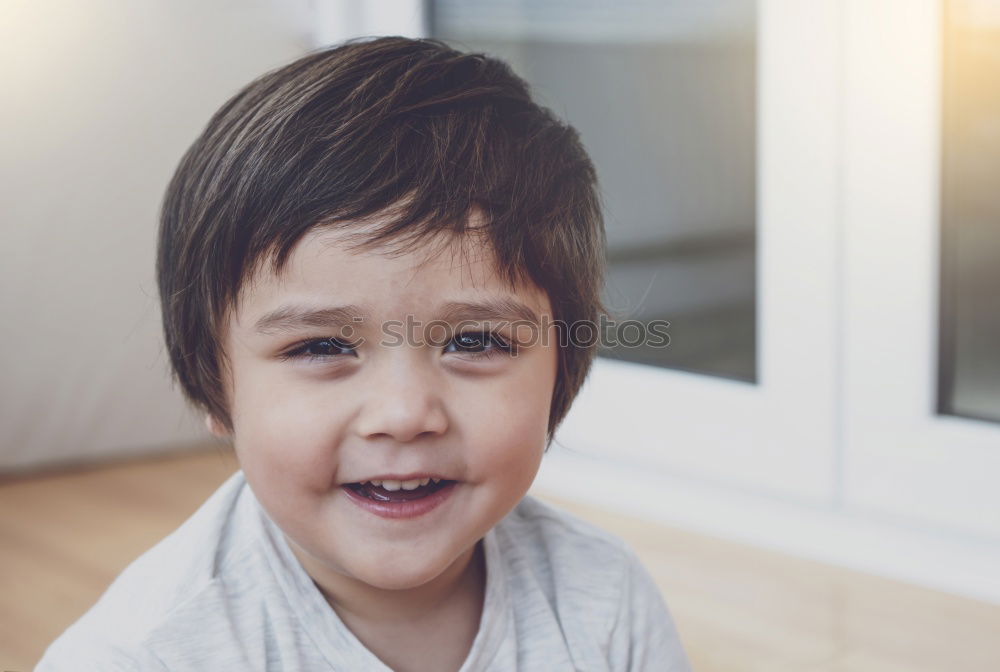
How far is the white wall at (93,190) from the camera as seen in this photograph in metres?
1.44

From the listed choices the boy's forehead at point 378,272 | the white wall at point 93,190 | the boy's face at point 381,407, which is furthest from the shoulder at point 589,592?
the white wall at point 93,190

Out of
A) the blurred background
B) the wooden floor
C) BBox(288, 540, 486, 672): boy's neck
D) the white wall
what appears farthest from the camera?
the white wall

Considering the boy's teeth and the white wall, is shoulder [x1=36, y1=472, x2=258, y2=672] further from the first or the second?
the white wall

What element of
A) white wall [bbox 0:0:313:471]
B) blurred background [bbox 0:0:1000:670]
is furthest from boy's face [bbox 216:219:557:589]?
white wall [bbox 0:0:313:471]

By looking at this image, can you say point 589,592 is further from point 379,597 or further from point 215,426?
point 215,426

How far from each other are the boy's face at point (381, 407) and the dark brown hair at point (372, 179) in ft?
0.06

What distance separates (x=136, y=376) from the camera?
1.55 metres

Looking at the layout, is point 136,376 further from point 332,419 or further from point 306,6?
point 332,419

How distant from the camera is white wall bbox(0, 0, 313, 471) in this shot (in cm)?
144

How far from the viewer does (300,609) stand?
70cm

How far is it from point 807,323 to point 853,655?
36cm

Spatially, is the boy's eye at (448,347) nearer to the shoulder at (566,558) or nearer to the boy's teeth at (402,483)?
the boy's teeth at (402,483)

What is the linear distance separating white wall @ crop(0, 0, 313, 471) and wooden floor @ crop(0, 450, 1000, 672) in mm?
107

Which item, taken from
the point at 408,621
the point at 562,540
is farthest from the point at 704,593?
the point at 408,621
